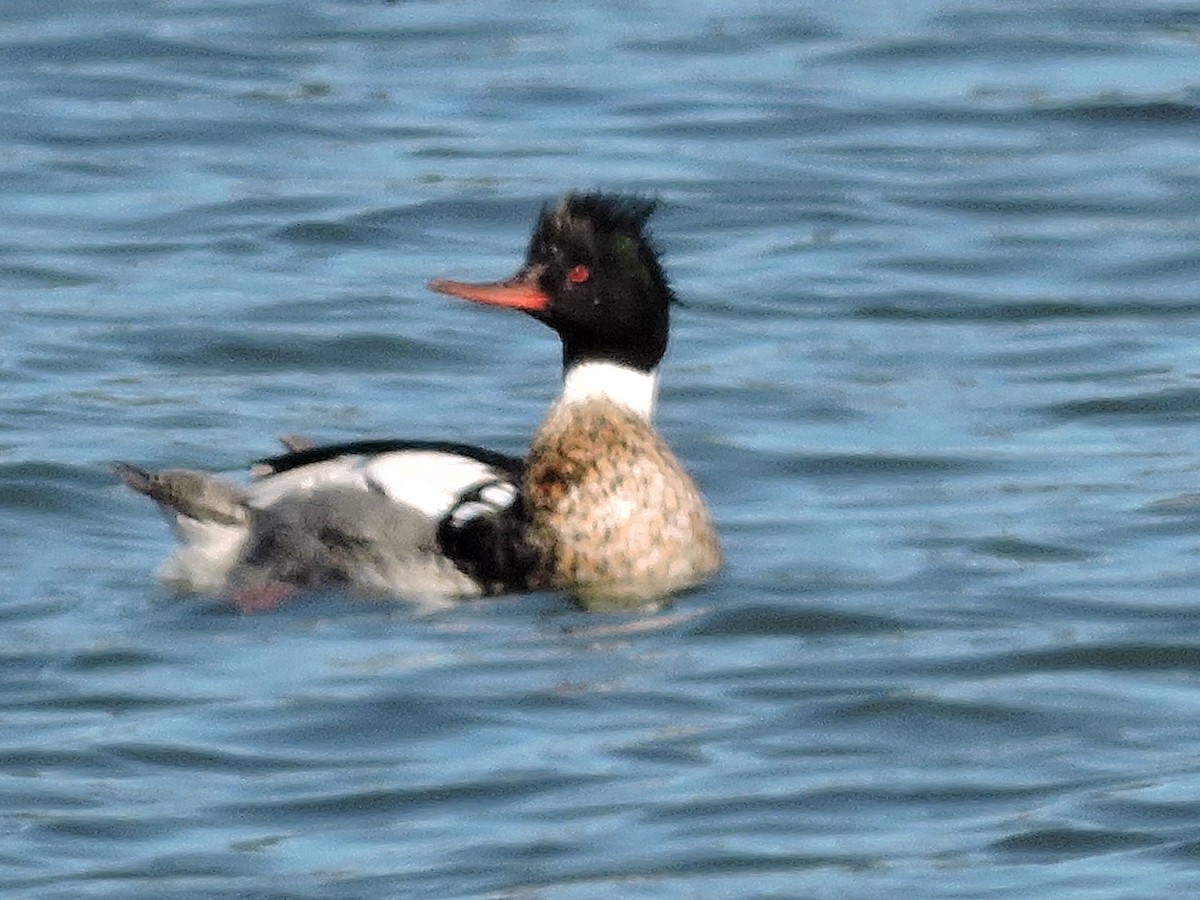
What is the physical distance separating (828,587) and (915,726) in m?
1.56

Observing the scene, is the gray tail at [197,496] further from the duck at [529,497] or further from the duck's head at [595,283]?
the duck's head at [595,283]

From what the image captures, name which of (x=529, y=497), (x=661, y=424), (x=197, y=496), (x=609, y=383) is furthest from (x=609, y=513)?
(x=661, y=424)

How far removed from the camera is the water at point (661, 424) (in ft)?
28.7

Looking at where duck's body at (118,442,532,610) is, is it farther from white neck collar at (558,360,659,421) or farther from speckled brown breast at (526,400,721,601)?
white neck collar at (558,360,659,421)

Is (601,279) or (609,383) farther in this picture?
(609,383)

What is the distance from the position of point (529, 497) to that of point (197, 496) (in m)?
0.96

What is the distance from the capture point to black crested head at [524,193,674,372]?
11.2 meters

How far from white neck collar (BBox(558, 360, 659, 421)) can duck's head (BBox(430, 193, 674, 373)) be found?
19 millimetres

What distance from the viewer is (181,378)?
46.1ft

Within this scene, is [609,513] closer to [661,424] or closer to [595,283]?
[595,283]

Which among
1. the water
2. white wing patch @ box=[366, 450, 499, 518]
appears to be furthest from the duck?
the water

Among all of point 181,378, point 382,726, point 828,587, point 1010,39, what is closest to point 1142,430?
point 828,587

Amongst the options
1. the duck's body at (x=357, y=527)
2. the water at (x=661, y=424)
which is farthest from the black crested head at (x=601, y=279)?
the water at (x=661, y=424)

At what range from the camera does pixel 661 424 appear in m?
13.6
